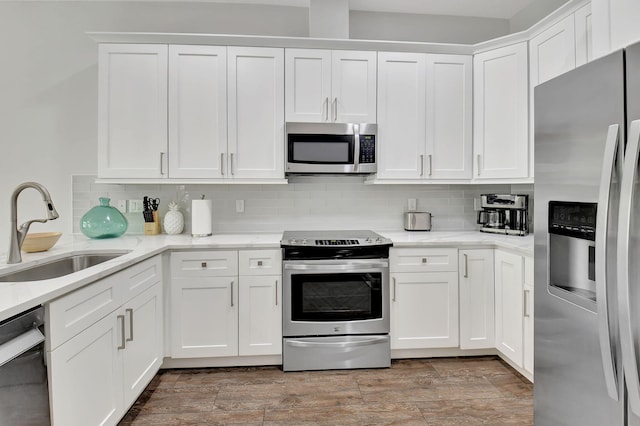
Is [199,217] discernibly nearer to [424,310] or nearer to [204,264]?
[204,264]

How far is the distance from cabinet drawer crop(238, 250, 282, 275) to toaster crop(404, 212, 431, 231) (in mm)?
1244

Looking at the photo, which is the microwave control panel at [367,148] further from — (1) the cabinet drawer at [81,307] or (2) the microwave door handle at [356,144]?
(1) the cabinet drawer at [81,307]

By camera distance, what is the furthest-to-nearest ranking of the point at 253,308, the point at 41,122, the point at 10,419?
the point at 41,122 → the point at 253,308 → the point at 10,419

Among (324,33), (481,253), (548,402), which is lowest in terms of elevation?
(548,402)

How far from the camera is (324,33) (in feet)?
9.75

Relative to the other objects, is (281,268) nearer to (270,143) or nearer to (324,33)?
(270,143)

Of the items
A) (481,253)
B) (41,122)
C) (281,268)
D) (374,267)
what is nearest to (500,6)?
(481,253)

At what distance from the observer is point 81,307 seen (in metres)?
1.54

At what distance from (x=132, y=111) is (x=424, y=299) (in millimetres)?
2566

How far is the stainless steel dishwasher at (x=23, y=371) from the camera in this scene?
3.75 ft

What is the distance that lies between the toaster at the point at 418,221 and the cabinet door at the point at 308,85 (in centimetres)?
111

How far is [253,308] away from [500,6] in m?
3.26

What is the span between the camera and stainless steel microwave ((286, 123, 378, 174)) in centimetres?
283

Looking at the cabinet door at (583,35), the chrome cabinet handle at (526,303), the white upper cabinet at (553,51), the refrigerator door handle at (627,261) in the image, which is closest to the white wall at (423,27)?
the white upper cabinet at (553,51)
